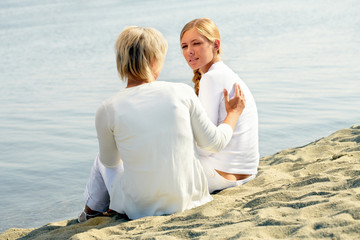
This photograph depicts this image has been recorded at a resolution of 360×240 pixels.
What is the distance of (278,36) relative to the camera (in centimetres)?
1789

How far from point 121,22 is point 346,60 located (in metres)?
12.4

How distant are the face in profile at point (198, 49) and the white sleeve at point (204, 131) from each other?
81 centimetres

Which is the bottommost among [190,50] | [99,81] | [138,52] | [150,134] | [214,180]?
[99,81]

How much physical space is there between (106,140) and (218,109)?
1039 mm

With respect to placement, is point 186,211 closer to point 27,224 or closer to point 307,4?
point 27,224

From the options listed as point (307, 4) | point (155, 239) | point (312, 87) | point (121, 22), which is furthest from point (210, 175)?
point (307, 4)

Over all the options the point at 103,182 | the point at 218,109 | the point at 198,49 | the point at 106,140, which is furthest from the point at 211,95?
the point at 103,182

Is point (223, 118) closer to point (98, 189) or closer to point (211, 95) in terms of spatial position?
point (211, 95)

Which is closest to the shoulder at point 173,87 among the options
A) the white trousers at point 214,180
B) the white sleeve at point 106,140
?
the white sleeve at point 106,140

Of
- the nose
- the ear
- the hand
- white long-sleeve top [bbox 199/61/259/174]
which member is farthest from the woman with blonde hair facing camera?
the ear

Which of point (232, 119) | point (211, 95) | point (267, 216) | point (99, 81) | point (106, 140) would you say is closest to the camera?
point (267, 216)

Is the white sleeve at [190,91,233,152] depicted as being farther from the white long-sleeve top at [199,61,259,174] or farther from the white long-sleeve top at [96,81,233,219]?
the white long-sleeve top at [199,61,259,174]

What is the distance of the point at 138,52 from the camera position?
3486 mm

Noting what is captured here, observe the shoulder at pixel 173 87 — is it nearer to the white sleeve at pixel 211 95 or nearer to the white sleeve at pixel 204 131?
the white sleeve at pixel 204 131
